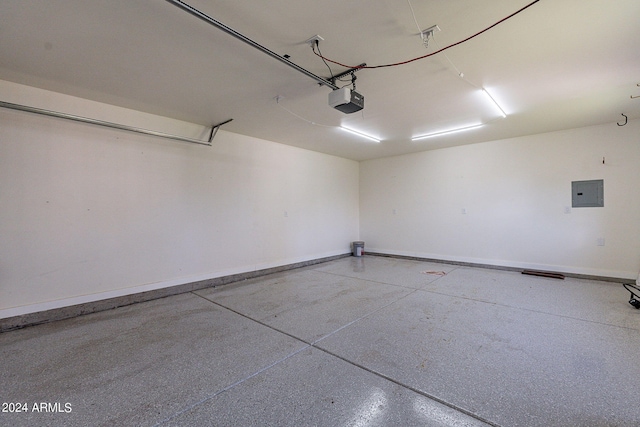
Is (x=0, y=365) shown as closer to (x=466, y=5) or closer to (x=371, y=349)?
(x=371, y=349)

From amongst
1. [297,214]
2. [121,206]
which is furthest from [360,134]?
[121,206]

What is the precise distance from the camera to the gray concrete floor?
1604 mm

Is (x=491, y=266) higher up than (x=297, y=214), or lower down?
lower down

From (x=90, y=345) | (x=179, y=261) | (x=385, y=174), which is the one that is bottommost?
(x=90, y=345)

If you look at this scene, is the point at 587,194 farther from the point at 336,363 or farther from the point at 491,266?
the point at 336,363

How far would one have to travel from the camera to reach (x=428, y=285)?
434cm

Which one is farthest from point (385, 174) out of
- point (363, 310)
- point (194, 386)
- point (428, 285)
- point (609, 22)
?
point (194, 386)

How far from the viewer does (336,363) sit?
2131 millimetres

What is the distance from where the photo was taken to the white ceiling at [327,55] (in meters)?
1.92

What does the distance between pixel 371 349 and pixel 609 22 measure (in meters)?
3.35

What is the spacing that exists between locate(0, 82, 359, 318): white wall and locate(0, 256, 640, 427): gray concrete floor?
596mm

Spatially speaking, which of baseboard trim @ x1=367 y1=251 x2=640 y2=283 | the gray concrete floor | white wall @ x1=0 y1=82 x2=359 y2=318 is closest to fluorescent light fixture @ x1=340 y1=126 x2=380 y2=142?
white wall @ x1=0 y1=82 x2=359 y2=318

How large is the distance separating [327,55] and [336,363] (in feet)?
9.19

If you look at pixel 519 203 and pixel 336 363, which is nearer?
pixel 336 363
